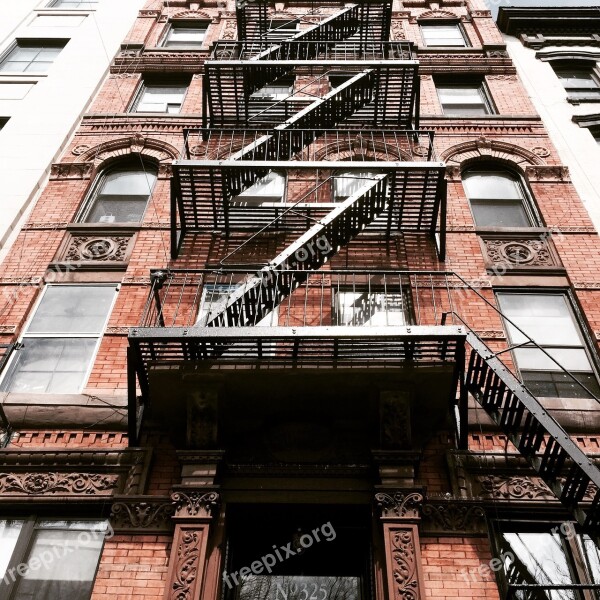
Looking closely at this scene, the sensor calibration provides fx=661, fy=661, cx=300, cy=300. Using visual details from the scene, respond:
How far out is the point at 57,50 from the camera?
17.5m

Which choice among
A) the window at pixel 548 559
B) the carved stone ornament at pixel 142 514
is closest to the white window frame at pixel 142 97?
the carved stone ornament at pixel 142 514

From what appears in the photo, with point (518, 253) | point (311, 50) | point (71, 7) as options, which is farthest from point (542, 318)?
point (71, 7)

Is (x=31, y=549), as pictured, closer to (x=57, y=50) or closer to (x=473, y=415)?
(x=473, y=415)

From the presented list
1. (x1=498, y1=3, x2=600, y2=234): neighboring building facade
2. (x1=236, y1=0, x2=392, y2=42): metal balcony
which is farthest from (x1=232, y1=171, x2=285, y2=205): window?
(x1=498, y1=3, x2=600, y2=234): neighboring building facade

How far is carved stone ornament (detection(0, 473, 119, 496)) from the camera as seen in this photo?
756 centimetres

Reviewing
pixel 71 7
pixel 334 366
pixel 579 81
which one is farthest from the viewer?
pixel 71 7

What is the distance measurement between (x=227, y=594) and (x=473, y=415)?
3546mm

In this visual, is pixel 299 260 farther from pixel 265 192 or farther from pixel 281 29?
pixel 281 29

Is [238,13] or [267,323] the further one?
[238,13]

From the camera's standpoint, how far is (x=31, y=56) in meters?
17.1

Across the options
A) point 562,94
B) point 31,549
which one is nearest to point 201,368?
point 31,549

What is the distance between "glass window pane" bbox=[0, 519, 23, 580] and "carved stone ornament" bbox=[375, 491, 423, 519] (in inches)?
159

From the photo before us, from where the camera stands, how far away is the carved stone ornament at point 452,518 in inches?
281

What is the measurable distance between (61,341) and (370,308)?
14.9 feet
